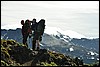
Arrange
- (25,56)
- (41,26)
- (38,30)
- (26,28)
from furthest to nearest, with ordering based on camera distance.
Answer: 1. (38,30)
2. (41,26)
3. (26,28)
4. (25,56)

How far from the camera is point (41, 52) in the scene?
53562 millimetres

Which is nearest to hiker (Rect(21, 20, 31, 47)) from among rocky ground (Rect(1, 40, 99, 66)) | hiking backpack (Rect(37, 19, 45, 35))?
hiking backpack (Rect(37, 19, 45, 35))

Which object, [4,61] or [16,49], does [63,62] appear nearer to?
[16,49]

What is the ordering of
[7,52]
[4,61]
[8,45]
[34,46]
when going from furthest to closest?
[34,46]
[8,45]
[7,52]
[4,61]

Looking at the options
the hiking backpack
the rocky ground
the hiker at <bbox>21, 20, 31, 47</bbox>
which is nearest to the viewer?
the rocky ground

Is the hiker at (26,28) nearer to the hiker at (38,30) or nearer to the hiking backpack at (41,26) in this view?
the hiker at (38,30)

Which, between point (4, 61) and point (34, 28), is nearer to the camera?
point (4, 61)

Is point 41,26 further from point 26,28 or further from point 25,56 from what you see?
point 25,56

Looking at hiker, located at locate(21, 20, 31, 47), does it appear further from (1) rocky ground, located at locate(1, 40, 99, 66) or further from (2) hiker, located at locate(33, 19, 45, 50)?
(1) rocky ground, located at locate(1, 40, 99, 66)

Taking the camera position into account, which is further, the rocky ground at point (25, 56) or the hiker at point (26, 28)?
the hiker at point (26, 28)

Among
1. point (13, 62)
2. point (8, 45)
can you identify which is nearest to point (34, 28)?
point (8, 45)

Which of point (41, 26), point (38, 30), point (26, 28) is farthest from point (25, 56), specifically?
point (41, 26)

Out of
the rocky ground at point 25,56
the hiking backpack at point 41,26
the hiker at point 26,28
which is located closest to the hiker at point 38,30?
the hiking backpack at point 41,26

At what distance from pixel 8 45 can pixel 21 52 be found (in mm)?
2968
